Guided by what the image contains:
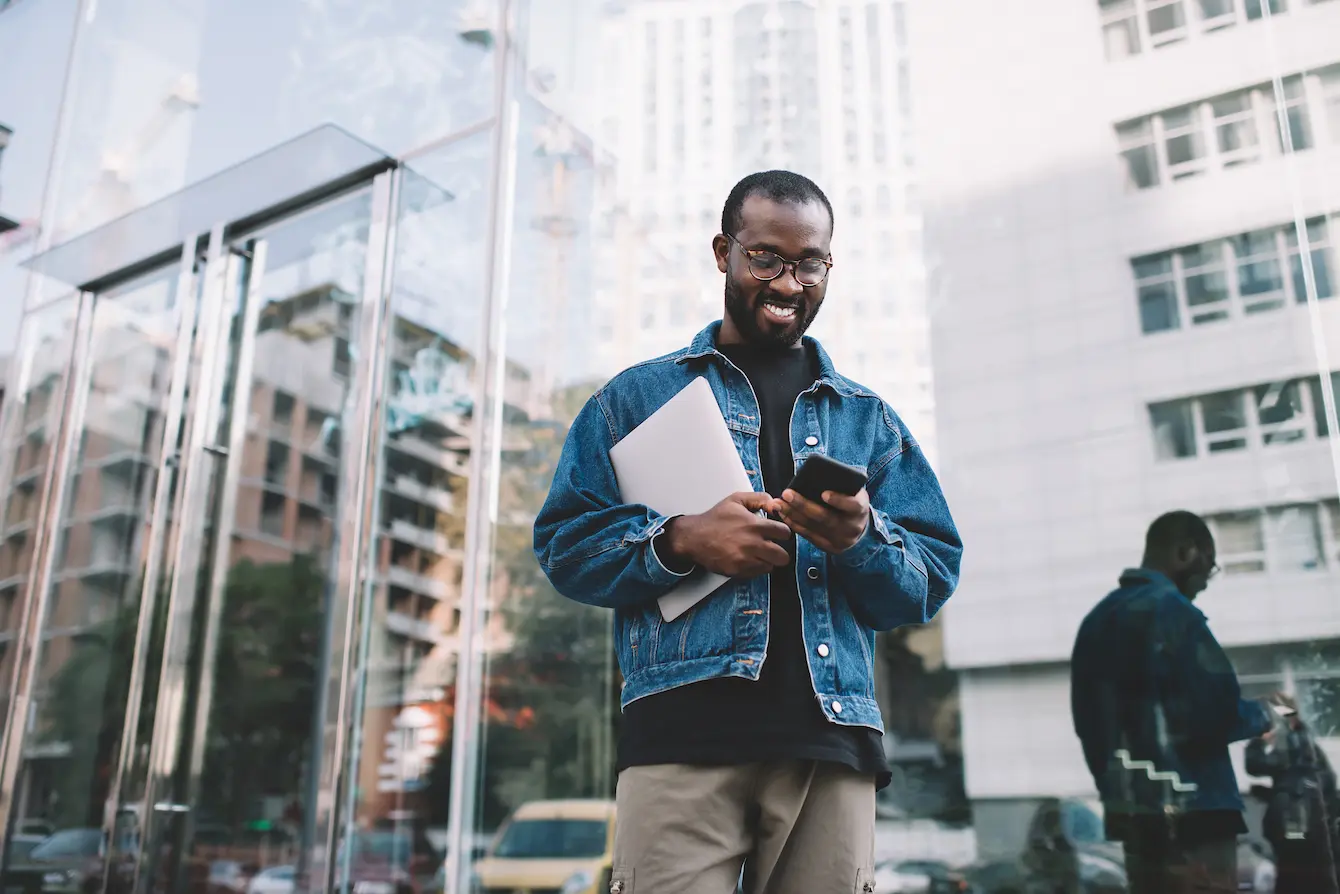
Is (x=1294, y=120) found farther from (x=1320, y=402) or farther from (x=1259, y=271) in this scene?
(x=1320, y=402)

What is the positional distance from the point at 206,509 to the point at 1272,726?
13.3ft

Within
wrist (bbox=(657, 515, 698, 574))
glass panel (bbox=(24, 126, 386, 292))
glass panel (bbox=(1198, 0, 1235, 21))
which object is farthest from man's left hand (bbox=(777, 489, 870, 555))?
glass panel (bbox=(24, 126, 386, 292))

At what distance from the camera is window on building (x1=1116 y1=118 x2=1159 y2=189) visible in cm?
402

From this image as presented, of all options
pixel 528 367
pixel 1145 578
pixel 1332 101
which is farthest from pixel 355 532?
pixel 1332 101

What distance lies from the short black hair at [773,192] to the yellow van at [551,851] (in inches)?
128

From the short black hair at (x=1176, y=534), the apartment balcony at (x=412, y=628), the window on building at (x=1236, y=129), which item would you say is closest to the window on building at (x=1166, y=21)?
the window on building at (x=1236, y=129)

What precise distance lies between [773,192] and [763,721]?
0.66 m

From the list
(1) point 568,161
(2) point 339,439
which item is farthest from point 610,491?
(1) point 568,161

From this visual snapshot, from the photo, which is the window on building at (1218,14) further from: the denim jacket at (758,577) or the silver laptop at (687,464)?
the silver laptop at (687,464)

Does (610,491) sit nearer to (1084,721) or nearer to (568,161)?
(1084,721)

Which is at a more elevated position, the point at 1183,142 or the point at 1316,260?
the point at 1183,142

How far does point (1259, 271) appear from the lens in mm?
3648

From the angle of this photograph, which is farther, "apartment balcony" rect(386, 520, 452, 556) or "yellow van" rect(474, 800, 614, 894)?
"apartment balcony" rect(386, 520, 452, 556)

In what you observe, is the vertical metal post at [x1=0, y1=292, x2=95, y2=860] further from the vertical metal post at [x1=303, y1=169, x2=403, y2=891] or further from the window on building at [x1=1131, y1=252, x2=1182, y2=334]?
the window on building at [x1=1131, y1=252, x2=1182, y2=334]
